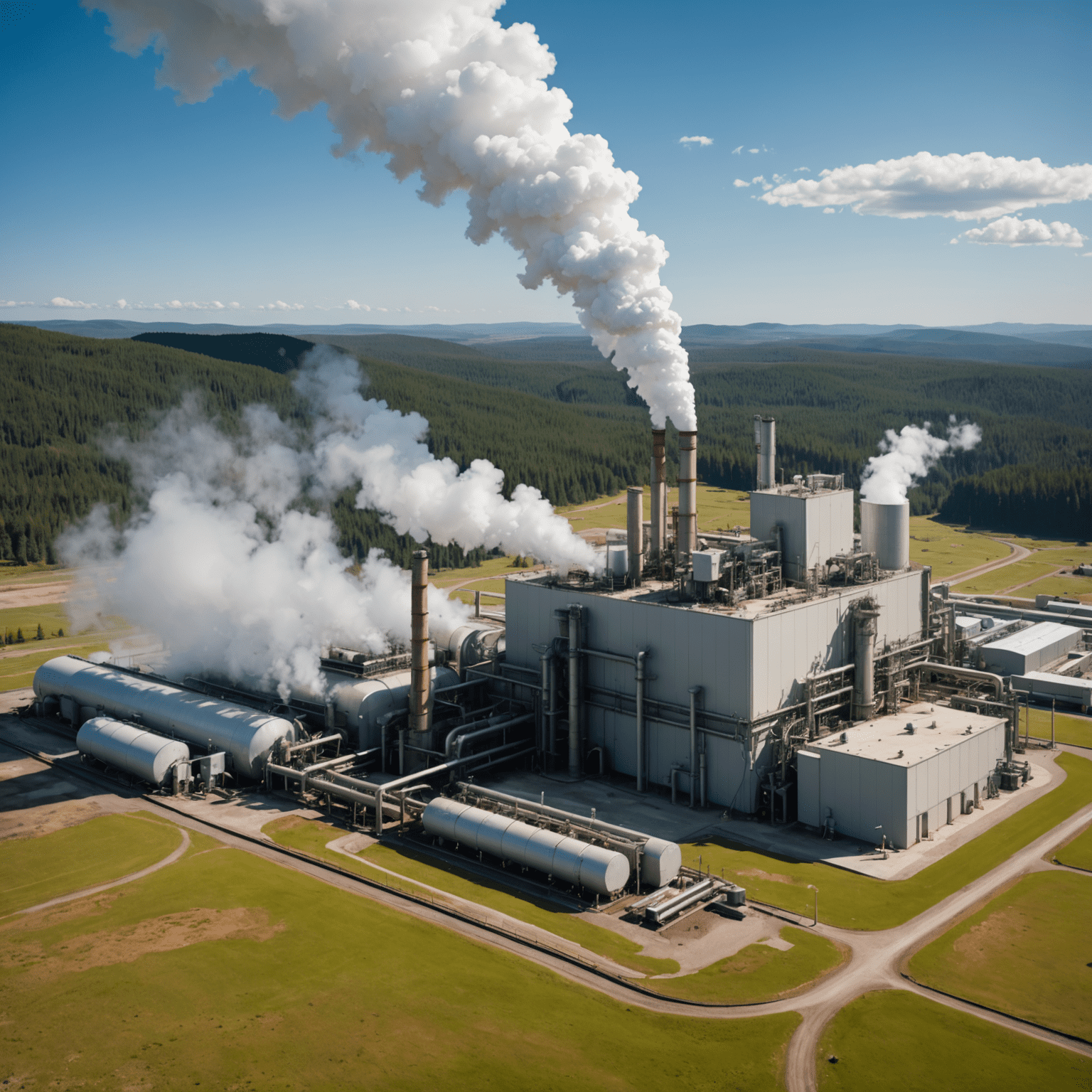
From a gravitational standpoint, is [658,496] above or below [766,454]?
below

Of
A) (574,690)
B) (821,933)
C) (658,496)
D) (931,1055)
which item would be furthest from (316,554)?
(931,1055)

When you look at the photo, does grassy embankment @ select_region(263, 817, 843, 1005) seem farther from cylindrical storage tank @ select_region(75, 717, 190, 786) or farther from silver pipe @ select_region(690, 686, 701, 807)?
silver pipe @ select_region(690, 686, 701, 807)

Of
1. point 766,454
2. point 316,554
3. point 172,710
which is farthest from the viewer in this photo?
point 316,554

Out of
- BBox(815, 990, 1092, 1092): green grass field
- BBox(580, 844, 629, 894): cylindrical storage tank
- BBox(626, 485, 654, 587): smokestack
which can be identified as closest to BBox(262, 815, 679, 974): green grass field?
BBox(580, 844, 629, 894): cylindrical storage tank

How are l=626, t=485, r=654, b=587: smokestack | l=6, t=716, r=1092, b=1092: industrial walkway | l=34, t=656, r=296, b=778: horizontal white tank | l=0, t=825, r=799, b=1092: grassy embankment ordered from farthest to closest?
l=626, t=485, r=654, b=587: smokestack
l=34, t=656, r=296, b=778: horizontal white tank
l=6, t=716, r=1092, b=1092: industrial walkway
l=0, t=825, r=799, b=1092: grassy embankment

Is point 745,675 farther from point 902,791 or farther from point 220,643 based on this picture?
point 220,643

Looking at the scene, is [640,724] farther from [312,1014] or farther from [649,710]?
[312,1014]

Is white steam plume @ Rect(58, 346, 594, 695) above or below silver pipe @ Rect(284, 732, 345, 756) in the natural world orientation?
above
